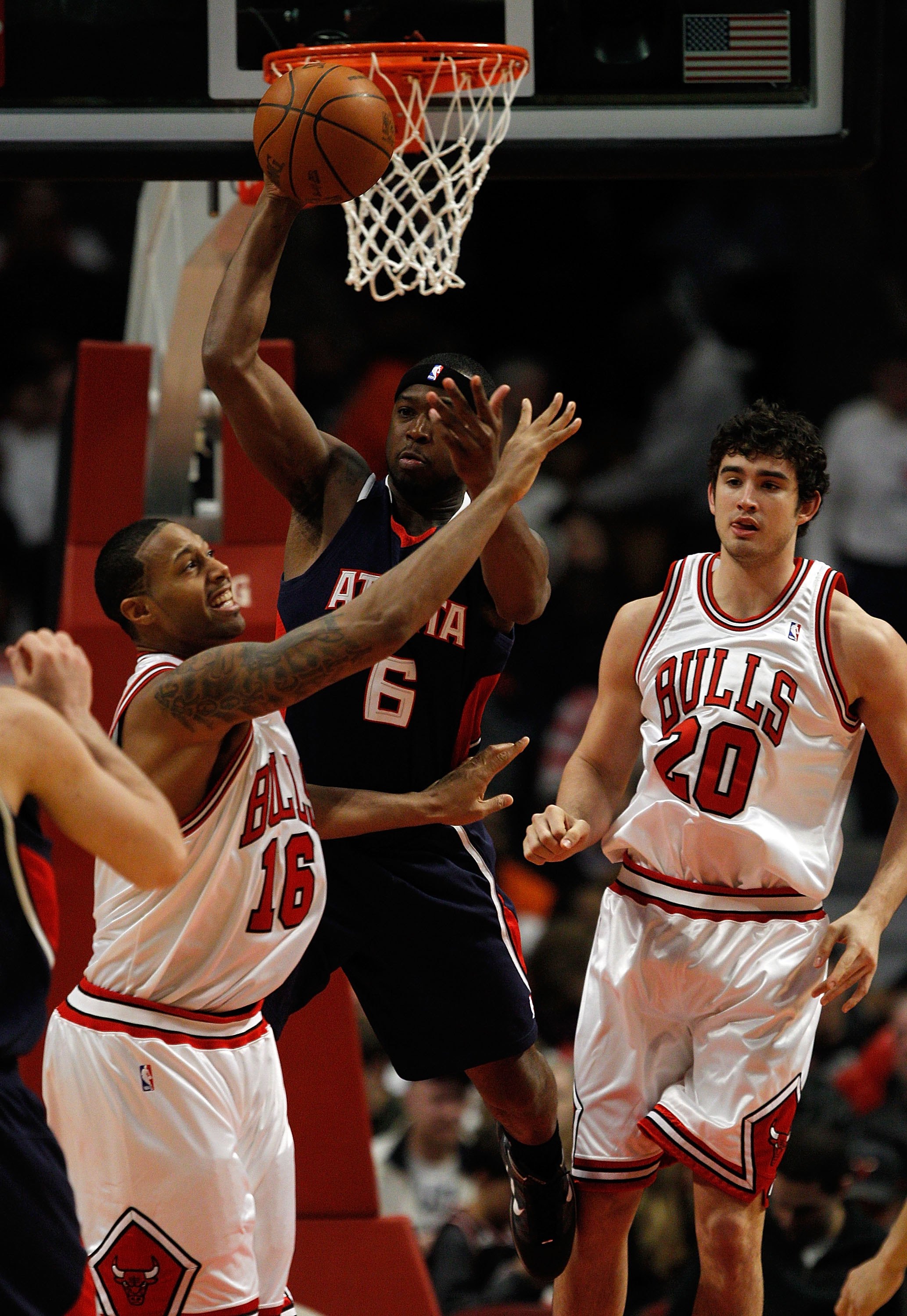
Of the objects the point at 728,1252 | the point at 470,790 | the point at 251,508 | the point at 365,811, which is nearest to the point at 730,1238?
the point at 728,1252

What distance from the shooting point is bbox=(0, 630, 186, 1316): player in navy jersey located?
2.59 metres

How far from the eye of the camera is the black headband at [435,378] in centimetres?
391

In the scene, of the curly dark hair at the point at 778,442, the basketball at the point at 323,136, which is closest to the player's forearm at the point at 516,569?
the curly dark hair at the point at 778,442

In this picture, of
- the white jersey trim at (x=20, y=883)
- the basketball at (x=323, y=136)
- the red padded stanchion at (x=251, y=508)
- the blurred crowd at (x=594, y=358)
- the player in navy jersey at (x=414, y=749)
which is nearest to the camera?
the white jersey trim at (x=20, y=883)

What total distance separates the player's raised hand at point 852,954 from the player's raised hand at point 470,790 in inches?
34.6

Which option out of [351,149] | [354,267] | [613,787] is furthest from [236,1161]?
[354,267]

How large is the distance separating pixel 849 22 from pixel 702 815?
2419mm

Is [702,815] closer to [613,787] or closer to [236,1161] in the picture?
[613,787]

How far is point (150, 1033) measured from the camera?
3.26 m

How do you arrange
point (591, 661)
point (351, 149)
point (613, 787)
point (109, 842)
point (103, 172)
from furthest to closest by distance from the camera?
point (591, 661)
point (103, 172)
point (613, 787)
point (351, 149)
point (109, 842)

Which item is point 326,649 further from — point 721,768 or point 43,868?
point 721,768

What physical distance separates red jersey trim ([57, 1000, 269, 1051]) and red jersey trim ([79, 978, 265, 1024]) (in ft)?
0.11

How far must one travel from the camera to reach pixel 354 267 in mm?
4680

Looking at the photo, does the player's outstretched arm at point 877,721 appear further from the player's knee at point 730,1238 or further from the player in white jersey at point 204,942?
the player in white jersey at point 204,942
